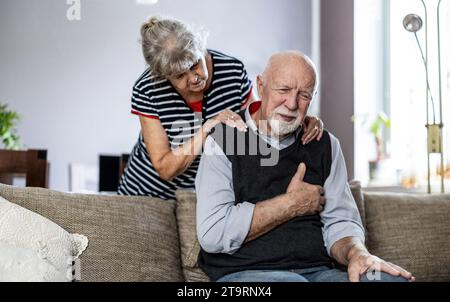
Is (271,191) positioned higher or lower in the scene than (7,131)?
lower

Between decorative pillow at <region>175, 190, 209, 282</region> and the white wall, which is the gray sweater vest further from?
the white wall

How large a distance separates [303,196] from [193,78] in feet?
1.62

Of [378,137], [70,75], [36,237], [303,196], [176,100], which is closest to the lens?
[36,237]

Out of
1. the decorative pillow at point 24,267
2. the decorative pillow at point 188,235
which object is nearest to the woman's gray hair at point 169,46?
the decorative pillow at point 188,235

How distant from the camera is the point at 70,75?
170 inches

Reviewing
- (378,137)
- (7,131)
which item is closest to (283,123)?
(378,137)

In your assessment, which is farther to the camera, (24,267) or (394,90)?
(394,90)

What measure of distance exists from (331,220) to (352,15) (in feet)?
7.69

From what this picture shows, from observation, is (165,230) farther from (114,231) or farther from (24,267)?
(24,267)

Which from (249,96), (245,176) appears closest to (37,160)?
(249,96)

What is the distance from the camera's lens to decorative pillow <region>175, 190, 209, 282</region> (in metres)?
1.78

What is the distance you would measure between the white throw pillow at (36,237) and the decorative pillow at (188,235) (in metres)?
0.32
